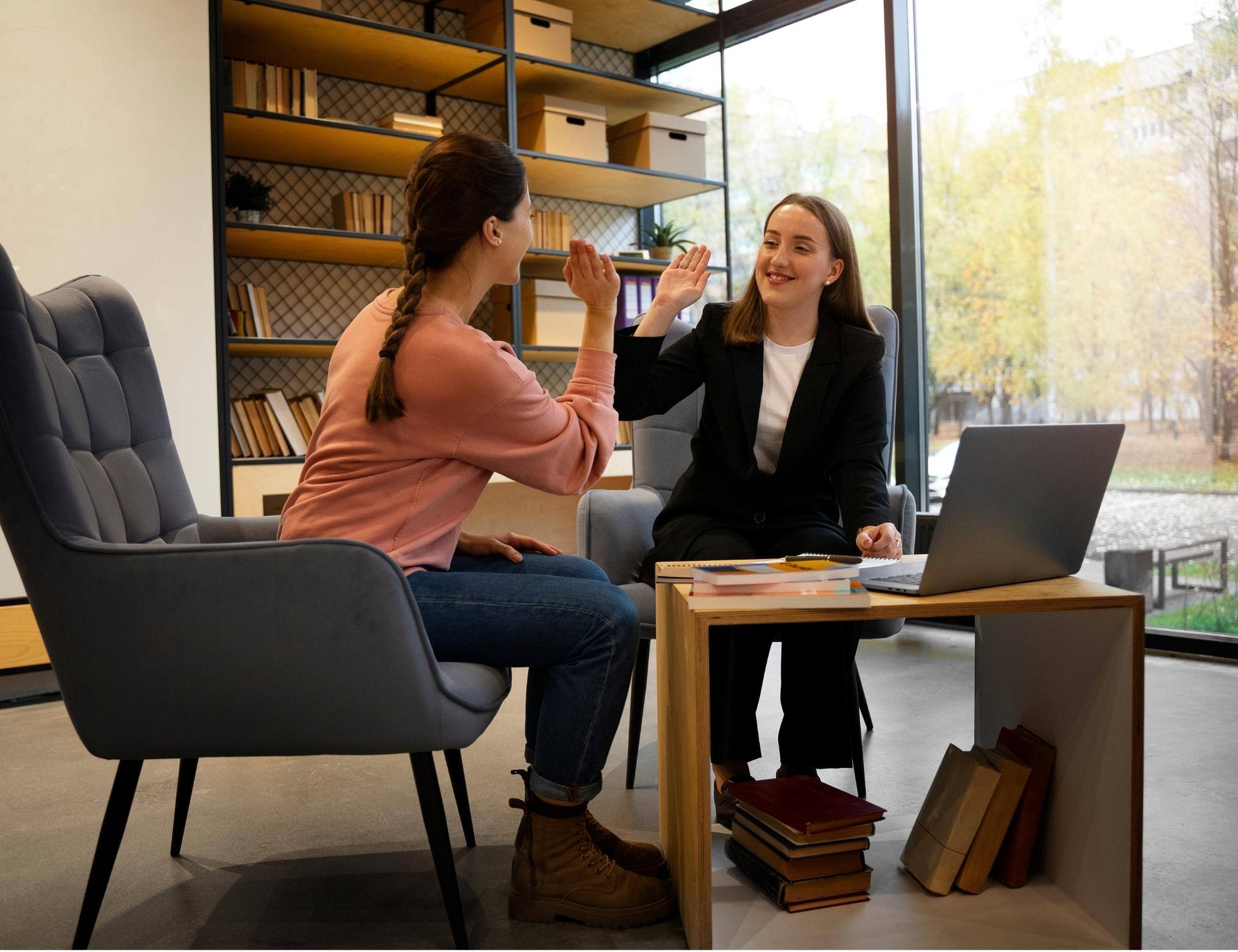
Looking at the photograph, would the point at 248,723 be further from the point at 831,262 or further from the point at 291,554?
the point at 831,262

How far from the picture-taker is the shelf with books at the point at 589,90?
4.04 metres

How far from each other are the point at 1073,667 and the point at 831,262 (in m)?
0.95

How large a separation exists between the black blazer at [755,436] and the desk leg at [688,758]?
42 centimetres

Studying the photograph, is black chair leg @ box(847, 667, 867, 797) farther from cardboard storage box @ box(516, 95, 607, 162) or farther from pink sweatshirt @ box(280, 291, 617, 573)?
cardboard storage box @ box(516, 95, 607, 162)

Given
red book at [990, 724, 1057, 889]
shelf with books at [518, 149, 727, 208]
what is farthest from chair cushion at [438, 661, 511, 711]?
shelf with books at [518, 149, 727, 208]

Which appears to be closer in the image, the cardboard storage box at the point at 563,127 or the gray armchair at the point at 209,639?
the gray armchair at the point at 209,639

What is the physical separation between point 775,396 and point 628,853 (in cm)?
91

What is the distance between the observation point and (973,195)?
3.75 m

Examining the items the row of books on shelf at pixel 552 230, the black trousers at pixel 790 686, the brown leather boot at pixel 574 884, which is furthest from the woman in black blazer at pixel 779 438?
the row of books on shelf at pixel 552 230

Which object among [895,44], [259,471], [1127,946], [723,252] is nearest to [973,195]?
[895,44]

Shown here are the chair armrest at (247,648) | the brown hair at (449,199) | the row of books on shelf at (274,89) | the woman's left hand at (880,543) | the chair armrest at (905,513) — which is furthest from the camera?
the row of books on shelf at (274,89)

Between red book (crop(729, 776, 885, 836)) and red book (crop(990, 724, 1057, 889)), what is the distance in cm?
19

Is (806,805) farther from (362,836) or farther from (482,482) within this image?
(362,836)

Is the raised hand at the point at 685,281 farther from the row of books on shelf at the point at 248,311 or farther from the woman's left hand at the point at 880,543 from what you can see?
the row of books on shelf at the point at 248,311
